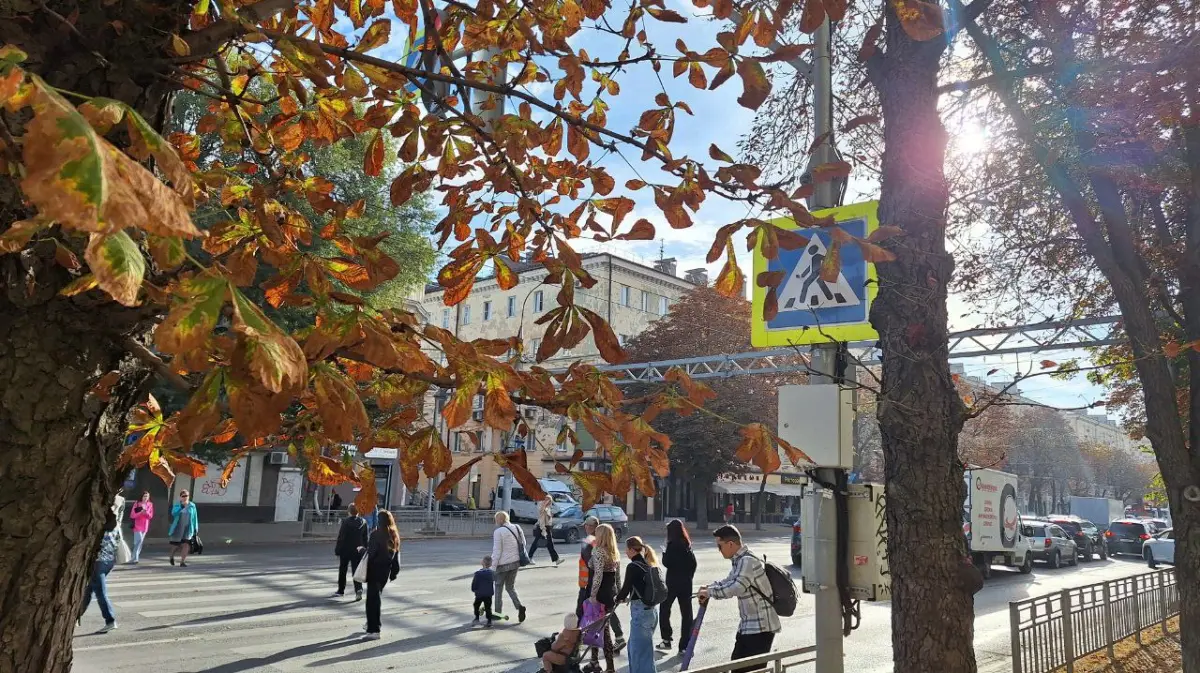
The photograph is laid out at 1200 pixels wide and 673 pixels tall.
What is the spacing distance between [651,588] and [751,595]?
4.79ft

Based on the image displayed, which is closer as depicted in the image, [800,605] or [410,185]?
[410,185]

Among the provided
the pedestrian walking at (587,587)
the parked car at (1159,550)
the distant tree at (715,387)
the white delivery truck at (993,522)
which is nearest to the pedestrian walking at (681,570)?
the pedestrian walking at (587,587)

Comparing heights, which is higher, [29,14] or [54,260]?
[29,14]

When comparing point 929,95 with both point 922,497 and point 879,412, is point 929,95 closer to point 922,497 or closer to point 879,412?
point 879,412

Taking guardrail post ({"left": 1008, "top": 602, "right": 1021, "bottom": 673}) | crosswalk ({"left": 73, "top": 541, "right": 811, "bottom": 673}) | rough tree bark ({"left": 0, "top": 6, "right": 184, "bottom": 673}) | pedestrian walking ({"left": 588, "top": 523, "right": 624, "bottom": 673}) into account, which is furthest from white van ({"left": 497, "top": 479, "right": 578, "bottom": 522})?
rough tree bark ({"left": 0, "top": 6, "right": 184, "bottom": 673})

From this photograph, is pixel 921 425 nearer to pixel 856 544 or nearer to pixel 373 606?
pixel 856 544

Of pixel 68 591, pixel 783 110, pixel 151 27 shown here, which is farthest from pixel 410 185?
pixel 783 110

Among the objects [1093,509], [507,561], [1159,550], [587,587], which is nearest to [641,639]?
[587,587]

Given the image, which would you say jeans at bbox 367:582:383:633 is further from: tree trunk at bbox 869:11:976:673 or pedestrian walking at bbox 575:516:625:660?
tree trunk at bbox 869:11:976:673

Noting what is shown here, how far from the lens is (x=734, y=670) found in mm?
5289

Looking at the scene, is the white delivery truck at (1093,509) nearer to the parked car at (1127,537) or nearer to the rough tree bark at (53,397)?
the parked car at (1127,537)

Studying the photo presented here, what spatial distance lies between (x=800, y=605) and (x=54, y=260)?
15394 millimetres

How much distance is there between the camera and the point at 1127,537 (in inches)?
1468

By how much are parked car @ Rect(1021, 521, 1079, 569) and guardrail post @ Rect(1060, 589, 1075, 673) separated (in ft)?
57.3
